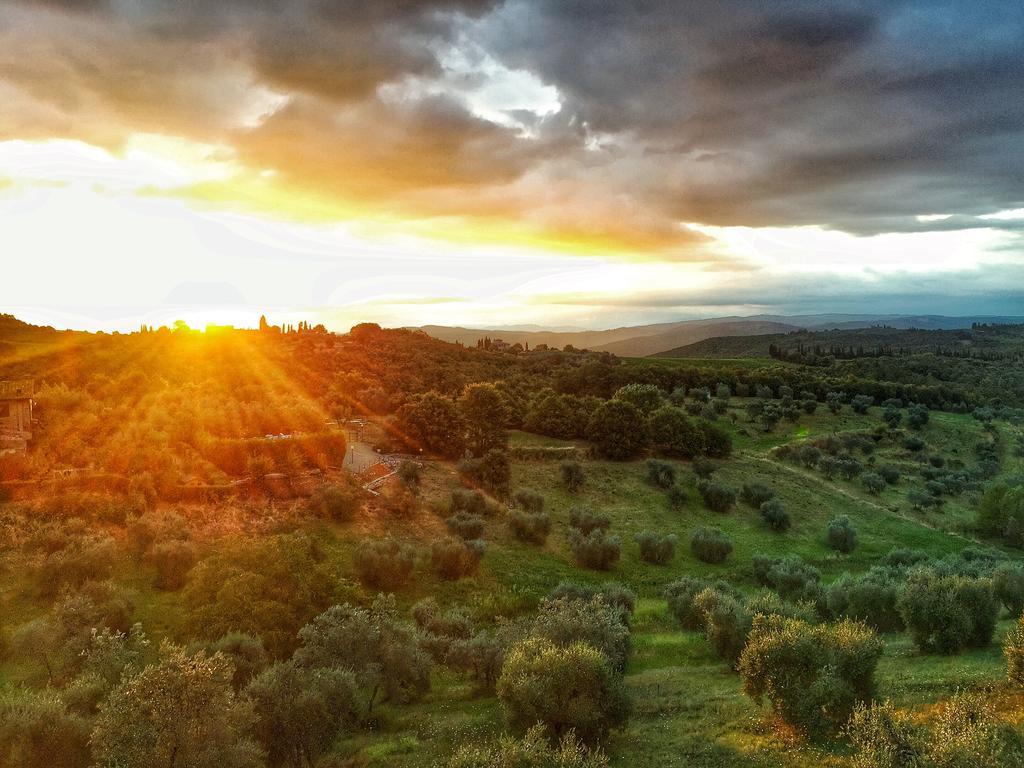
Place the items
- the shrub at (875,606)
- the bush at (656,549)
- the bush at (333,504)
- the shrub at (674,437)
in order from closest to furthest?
the shrub at (875,606) → the bush at (333,504) → the bush at (656,549) → the shrub at (674,437)

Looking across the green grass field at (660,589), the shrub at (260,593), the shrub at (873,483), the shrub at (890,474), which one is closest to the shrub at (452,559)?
the green grass field at (660,589)

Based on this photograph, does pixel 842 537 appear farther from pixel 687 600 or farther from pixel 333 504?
pixel 333 504

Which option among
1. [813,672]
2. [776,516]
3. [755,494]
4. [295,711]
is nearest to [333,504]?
[295,711]

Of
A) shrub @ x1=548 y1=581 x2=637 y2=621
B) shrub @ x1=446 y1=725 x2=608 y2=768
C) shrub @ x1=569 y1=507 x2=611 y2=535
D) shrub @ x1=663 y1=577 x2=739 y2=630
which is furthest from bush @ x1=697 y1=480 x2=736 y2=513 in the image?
shrub @ x1=446 y1=725 x2=608 y2=768

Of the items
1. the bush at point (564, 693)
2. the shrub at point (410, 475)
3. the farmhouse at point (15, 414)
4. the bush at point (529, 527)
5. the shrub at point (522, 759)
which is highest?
the farmhouse at point (15, 414)

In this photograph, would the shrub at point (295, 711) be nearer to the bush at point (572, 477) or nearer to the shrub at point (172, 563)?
the shrub at point (172, 563)

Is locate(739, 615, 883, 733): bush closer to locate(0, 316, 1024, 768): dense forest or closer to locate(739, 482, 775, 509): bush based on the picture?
locate(0, 316, 1024, 768): dense forest
